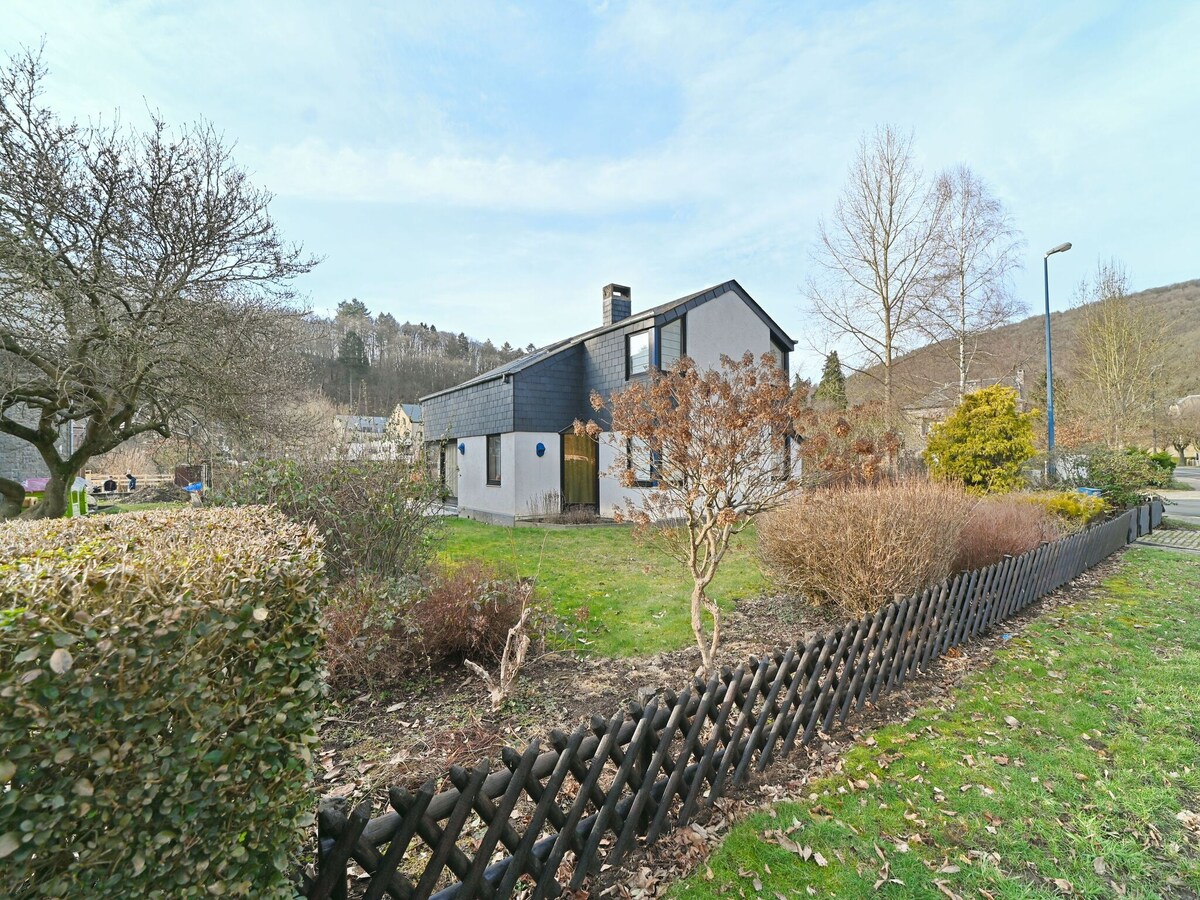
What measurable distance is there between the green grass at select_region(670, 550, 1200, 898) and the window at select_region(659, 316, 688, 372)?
10464mm

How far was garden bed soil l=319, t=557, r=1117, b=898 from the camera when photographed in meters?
2.64

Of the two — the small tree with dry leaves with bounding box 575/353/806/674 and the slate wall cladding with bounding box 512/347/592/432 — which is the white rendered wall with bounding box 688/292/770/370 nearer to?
the slate wall cladding with bounding box 512/347/592/432

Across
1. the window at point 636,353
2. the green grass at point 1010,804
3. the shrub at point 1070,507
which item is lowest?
the green grass at point 1010,804

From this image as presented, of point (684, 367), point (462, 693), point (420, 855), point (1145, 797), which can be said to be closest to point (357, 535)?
point (462, 693)

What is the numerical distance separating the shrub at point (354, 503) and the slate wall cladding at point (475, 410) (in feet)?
25.7

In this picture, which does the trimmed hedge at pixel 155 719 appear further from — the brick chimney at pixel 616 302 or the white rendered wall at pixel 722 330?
the brick chimney at pixel 616 302

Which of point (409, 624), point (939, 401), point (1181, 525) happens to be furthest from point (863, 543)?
point (939, 401)

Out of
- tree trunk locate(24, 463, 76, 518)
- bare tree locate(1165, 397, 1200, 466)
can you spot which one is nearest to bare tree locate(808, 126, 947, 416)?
tree trunk locate(24, 463, 76, 518)

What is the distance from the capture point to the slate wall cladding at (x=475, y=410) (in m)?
14.9

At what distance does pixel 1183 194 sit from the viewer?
1355 centimetres

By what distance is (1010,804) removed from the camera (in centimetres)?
290

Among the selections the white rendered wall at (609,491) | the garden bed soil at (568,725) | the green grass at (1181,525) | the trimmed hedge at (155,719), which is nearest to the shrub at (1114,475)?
the green grass at (1181,525)

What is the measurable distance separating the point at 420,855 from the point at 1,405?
913 centimetres

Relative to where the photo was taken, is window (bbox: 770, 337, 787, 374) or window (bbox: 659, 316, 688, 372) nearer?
window (bbox: 659, 316, 688, 372)
